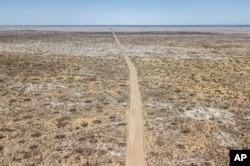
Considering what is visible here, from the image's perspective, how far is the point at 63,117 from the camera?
50.8 ft

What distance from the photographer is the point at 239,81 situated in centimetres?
2428

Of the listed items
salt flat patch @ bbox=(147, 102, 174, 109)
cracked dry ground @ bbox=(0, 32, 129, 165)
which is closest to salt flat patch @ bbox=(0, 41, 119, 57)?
cracked dry ground @ bbox=(0, 32, 129, 165)

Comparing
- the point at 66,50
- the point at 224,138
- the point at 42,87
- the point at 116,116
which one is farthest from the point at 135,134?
the point at 66,50

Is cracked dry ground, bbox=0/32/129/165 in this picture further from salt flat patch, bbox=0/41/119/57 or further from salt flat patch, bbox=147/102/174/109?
salt flat patch, bbox=0/41/119/57

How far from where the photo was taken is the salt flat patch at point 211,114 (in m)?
15.5

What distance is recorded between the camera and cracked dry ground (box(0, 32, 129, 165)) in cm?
1140

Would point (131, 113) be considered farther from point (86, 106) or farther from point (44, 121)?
point (44, 121)

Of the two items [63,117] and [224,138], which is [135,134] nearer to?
[224,138]

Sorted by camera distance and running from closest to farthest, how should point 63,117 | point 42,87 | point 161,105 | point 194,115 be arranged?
point 63,117, point 194,115, point 161,105, point 42,87

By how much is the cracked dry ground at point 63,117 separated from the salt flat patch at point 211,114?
3.75m

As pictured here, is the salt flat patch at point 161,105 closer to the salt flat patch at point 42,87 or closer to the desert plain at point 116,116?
the desert plain at point 116,116

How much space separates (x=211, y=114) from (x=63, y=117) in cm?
793

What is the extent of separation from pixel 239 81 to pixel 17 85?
57.6 ft

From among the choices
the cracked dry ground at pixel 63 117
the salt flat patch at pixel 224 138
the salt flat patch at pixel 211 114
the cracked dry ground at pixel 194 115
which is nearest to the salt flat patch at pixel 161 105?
the cracked dry ground at pixel 194 115
